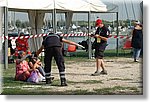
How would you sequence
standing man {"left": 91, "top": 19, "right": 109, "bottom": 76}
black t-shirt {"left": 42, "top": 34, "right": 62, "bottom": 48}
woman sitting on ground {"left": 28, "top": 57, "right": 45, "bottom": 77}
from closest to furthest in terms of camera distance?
black t-shirt {"left": 42, "top": 34, "right": 62, "bottom": 48} < woman sitting on ground {"left": 28, "top": 57, "right": 45, "bottom": 77} < standing man {"left": 91, "top": 19, "right": 109, "bottom": 76}

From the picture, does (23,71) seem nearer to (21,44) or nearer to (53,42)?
(53,42)

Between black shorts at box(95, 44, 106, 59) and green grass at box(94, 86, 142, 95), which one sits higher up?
black shorts at box(95, 44, 106, 59)

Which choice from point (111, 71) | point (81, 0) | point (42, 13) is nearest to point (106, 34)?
point (111, 71)

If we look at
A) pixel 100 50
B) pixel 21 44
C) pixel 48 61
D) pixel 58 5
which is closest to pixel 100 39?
pixel 100 50

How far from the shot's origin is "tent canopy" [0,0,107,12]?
10375 mm

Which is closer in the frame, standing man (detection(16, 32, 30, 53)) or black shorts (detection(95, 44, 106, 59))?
black shorts (detection(95, 44, 106, 59))

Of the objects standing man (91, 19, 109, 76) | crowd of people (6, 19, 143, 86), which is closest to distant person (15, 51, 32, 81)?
crowd of people (6, 19, 143, 86)

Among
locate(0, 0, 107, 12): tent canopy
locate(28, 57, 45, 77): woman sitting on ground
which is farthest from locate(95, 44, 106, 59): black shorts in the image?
locate(0, 0, 107, 12): tent canopy

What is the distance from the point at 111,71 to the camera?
31.2 feet

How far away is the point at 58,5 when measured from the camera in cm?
1098

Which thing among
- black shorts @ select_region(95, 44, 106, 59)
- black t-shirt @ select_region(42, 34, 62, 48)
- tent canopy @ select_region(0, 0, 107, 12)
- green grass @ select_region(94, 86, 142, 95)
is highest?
tent canopy @ select_region(0, 0, 107, 12)

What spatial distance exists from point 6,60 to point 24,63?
2.38m

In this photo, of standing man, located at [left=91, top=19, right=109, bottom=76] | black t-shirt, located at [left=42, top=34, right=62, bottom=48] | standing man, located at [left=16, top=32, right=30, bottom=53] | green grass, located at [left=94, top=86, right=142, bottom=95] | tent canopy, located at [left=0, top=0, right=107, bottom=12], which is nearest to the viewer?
green grass, located at [left=94, top=86, right=142, bottom=95]

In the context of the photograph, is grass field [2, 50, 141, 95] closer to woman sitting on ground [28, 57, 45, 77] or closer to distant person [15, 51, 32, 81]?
distant person [15, 51, 32, 81]
